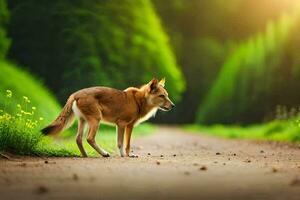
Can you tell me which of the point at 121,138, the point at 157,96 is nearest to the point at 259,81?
the point at 157,96

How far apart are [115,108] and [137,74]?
20.0 meters

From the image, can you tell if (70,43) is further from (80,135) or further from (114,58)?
(80,135)

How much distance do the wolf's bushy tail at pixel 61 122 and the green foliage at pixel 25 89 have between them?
21.1 feet

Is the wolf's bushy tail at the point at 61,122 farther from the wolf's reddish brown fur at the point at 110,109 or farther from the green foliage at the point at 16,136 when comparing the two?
the green foliage at the point at 16,136

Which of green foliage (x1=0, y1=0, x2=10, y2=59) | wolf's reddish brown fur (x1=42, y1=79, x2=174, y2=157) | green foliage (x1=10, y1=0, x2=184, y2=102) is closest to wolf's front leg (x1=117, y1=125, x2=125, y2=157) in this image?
wolf's reddish brown fur (x1=42, y1=79, x2=174, y2=157)

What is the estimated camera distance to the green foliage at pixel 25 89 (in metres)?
22.8

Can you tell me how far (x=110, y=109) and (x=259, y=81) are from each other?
25776 millimetres

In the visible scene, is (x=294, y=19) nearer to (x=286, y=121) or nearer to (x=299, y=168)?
(x=286, y=121)

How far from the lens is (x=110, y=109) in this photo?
49.8 feet

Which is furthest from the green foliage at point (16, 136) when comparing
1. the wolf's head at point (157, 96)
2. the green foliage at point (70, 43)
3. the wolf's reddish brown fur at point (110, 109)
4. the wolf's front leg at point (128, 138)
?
the green foliage at point (70, 43)

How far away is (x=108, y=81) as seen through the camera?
32812 mm

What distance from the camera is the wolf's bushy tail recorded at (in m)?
14.2

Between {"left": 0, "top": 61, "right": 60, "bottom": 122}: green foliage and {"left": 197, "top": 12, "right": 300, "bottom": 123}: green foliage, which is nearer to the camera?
{"left": 0, "top": 61, "right": 60, "bottom": 122}: green foliage

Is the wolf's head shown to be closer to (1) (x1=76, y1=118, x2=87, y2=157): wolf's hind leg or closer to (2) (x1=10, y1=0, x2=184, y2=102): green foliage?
(1) (x1=76, y1=118, x2=87, y2=157): wolf's hind leg
